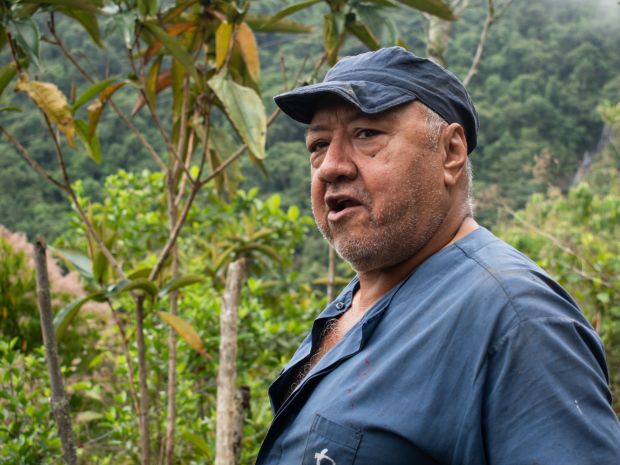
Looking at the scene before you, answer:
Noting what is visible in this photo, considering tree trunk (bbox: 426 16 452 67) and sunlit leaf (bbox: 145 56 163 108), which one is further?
tree trunk (bbox: 426 16 452 67)

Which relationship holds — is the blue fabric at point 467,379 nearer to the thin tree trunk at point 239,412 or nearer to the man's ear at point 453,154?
the man's ear at point 453,154

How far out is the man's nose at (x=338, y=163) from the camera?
1.44 m

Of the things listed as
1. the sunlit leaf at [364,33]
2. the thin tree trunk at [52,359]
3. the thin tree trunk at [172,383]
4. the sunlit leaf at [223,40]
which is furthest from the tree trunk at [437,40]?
the thin tree trunk at [52,359]

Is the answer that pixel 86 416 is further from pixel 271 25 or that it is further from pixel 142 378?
pixel 271 25

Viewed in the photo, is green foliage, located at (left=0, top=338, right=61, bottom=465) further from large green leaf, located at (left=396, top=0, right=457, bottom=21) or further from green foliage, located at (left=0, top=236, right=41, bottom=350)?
large green leaf, located at (left=396, top=0, right=457, bottom=21)

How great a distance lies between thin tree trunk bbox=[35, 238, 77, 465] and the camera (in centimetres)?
184

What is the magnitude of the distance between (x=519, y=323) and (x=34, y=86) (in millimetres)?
1665

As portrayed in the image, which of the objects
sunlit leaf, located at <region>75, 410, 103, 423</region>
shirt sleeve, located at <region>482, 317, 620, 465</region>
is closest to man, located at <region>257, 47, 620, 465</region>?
shirt sleeve, located at <region>482, 317, 620, 465</region>

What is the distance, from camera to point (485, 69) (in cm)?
3284

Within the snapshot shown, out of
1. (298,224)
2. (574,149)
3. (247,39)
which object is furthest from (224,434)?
(574,149)

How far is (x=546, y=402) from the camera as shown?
3.33ft

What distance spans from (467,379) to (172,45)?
5.01 feet

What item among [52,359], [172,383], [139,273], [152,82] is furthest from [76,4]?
[172,383]

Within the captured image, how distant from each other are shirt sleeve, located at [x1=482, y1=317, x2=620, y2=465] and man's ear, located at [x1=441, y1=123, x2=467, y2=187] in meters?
0.43
